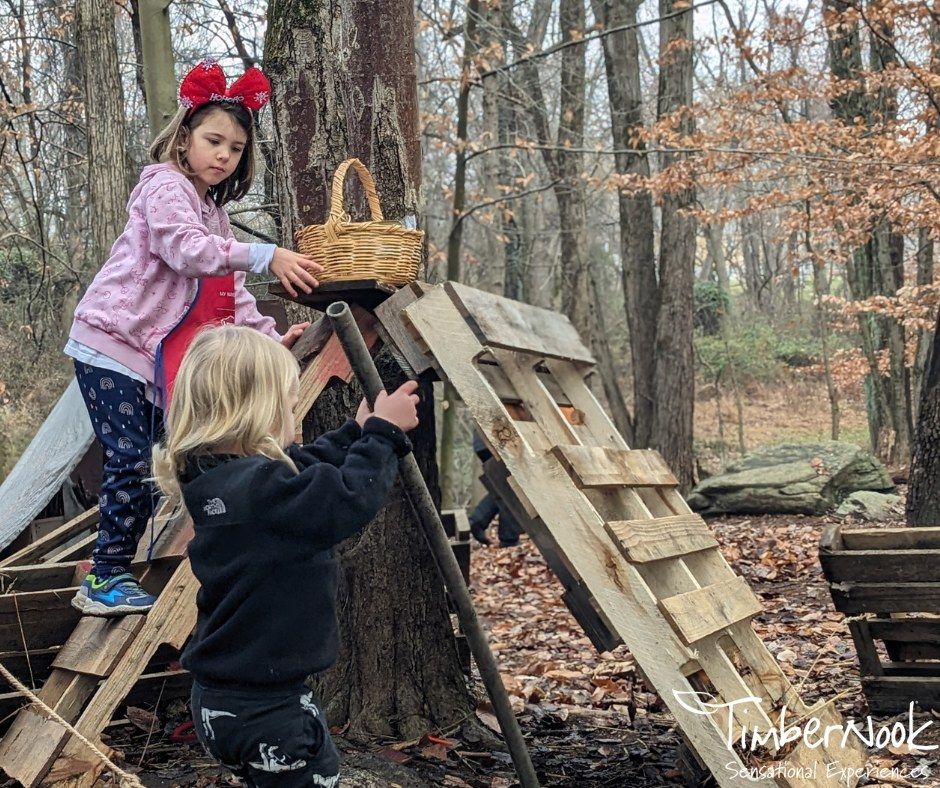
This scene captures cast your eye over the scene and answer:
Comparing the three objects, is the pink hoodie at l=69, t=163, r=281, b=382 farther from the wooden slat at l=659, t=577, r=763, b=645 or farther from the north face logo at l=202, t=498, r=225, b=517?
the wooden slat at l=659, t=577, r=763, b=645

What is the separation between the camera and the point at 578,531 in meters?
3.09

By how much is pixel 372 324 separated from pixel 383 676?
5.09ft

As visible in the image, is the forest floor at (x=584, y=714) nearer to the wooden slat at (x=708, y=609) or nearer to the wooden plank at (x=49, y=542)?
the wooden slat at (x=708, y=609)

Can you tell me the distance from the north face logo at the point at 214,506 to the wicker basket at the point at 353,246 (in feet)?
3.72

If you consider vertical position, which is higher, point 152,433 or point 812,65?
point 812,65

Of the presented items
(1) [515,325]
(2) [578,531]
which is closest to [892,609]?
(2) [578,531]

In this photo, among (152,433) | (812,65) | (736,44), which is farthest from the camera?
(812,65)

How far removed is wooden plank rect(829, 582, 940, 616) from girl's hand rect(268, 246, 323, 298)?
105 inches

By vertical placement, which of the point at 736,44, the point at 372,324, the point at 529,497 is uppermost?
the point at 736,44

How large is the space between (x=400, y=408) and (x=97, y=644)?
1.41 metres

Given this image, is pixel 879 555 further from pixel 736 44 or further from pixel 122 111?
pixel 736 44

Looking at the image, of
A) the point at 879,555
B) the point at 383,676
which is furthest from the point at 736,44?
the point at 383,676

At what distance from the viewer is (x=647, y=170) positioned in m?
12.9

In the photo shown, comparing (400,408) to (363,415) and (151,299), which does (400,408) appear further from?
(151,299)
